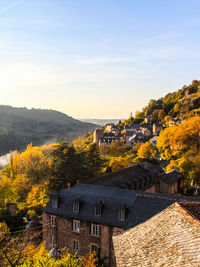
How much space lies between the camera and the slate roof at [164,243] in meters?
8.29

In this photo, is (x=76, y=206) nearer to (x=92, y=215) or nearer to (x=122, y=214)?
(x=92, y=215)

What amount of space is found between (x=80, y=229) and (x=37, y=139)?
523 feet

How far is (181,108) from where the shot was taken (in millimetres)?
138000

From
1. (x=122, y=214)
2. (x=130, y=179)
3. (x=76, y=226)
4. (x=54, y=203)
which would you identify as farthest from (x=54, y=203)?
(x=130, y=179)

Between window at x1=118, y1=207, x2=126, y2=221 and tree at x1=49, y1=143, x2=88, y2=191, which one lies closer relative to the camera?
window at x1=118, y1=207, x2=126, y2=221

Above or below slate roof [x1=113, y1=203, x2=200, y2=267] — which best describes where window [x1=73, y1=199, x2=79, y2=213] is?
below

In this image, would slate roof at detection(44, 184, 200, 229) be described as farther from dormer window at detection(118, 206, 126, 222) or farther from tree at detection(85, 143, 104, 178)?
tree at detection(85, 143, 104, 178)

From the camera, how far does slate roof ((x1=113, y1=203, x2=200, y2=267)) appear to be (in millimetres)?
8289

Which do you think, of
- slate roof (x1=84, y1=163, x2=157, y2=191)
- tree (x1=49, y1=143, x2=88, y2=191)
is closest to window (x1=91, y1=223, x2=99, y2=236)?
slate roof (x1=84, y1=163, x2=157, y2=191)

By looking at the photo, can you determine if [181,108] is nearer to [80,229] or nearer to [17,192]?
[17,192]

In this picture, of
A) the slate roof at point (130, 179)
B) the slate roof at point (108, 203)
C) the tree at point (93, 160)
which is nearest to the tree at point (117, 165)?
the tree at point (93, 160)

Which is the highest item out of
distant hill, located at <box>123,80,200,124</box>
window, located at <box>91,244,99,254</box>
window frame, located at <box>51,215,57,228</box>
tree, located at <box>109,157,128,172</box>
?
distant hill, located at <box>123,80,200,124</box>

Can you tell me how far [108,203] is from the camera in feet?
86.5

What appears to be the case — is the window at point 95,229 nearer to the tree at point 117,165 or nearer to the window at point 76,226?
the window at point 76,226
